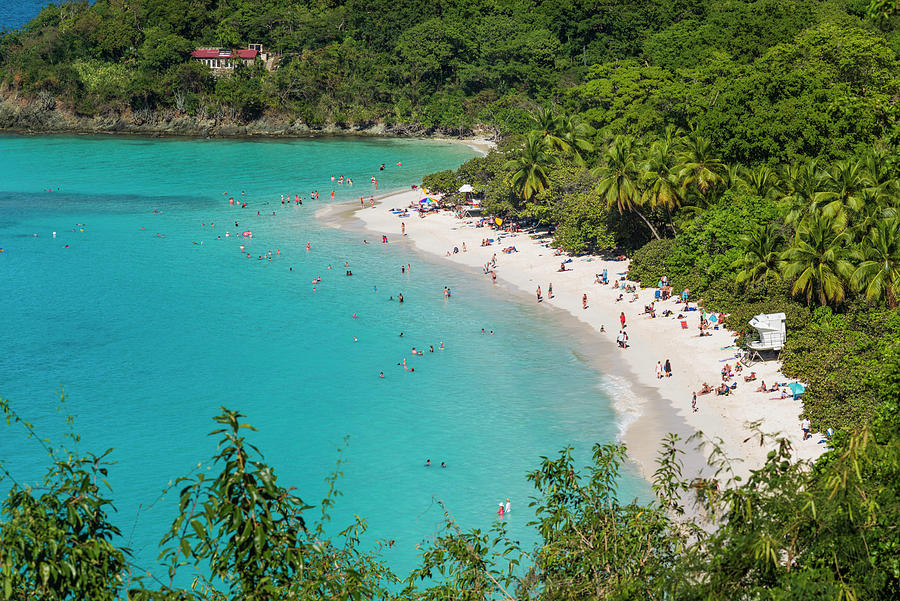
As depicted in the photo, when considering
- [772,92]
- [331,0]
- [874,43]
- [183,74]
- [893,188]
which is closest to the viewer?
[893,188]

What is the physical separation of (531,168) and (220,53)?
269 feet

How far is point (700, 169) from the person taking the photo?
63531 millimetres

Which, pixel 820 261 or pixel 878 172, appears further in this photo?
pixel 878 172

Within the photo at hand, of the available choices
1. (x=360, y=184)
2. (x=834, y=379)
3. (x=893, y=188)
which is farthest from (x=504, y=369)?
(x=360, y=184)

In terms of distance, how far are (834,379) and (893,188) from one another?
52.2 ft

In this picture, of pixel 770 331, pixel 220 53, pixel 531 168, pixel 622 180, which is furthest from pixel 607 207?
pixel 220 53

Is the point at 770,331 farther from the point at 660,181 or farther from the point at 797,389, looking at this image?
the point at 660,181

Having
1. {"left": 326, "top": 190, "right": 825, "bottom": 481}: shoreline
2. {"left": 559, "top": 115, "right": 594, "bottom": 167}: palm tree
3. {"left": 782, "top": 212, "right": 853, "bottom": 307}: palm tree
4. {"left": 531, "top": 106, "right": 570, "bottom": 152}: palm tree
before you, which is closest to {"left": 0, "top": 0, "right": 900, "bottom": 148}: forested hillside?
{"left": 559, "top": 115, "right": 594, "bottom": 167}: palm tree

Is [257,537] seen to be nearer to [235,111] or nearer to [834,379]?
[834,379]

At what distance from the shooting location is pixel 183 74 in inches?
5517

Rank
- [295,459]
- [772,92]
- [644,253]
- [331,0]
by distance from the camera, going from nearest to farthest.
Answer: [295,459]
[644,253]
[772,92]
[331,0]

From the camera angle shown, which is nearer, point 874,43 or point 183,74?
point 874,43

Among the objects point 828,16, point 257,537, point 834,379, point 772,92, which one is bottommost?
point 834,379

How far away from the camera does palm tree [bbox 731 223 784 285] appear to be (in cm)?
5191
